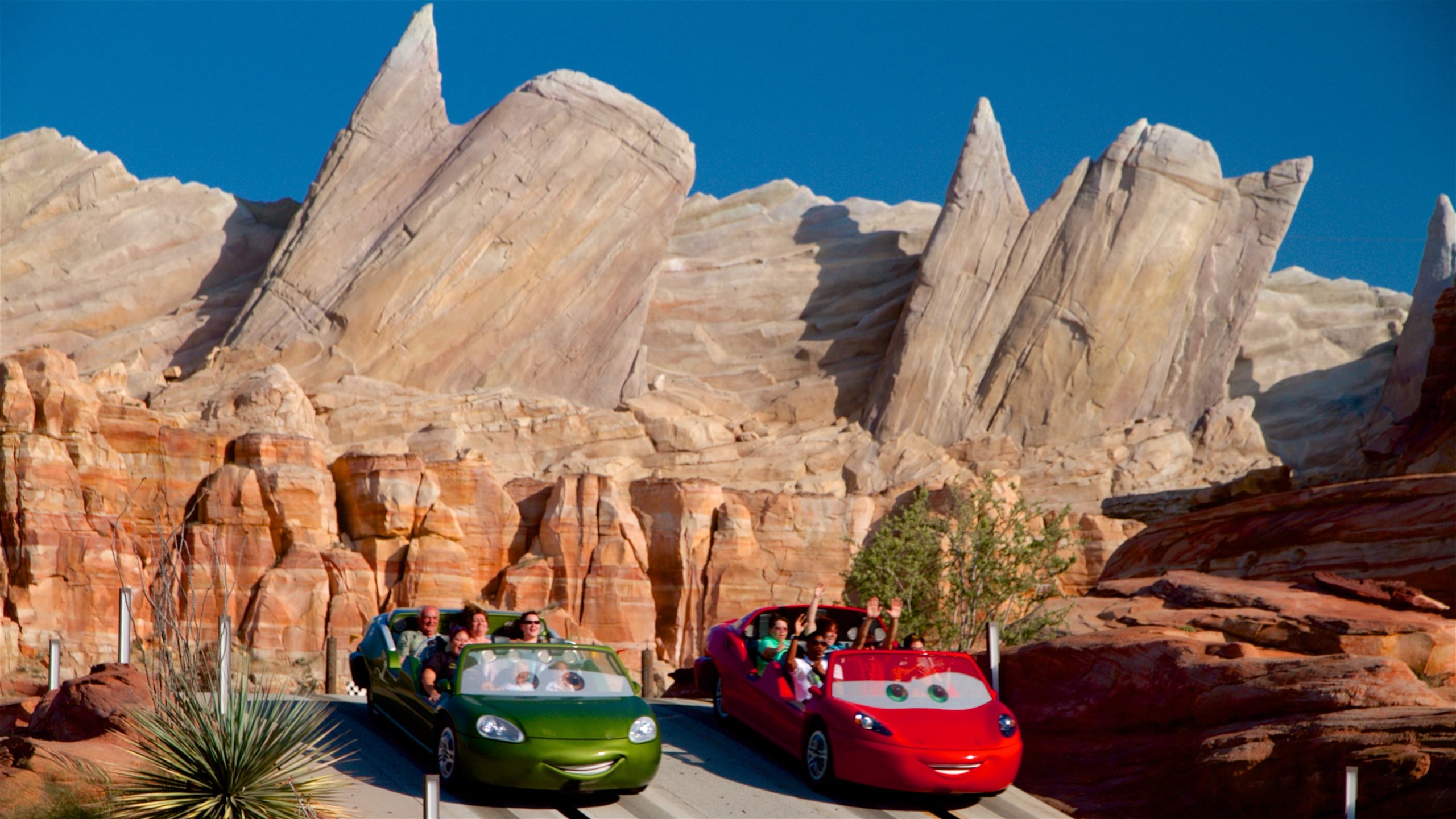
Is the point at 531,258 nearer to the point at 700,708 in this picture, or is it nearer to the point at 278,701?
the point at 700,708

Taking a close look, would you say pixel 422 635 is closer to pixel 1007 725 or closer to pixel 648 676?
pixel 1007 725

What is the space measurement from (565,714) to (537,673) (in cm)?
78

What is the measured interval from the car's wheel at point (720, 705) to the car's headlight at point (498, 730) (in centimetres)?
393

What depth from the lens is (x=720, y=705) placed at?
15422 mm

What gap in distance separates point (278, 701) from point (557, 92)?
157 feet

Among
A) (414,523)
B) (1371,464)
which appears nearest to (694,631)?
(414,523)

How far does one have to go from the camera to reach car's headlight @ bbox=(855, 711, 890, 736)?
497 inches

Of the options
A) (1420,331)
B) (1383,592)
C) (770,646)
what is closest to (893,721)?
(770,646)

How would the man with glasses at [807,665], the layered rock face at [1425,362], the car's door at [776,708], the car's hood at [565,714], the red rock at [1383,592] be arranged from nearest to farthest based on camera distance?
the car's hood at [565,714] < the car's door at [776,708] < the man with glasses at [807,665] < the red rock at [1383,592] < the layered rock face at [1425,362]

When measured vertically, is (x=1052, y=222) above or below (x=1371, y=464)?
above

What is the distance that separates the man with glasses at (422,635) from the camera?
551 inches

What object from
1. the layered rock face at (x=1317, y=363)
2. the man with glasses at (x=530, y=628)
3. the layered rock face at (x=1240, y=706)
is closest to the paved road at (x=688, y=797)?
the layered rock face at (x=1240, y=706)

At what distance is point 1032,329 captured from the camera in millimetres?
55188

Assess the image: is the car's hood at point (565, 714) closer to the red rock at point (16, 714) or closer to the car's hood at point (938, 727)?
the car's hood at point (938, 727)
